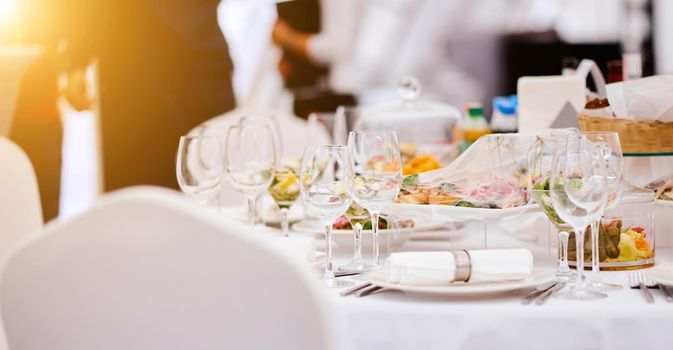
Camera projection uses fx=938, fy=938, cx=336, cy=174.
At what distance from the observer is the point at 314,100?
233 inches

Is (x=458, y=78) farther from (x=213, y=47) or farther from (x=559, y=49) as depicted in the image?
(x=213, y=47)

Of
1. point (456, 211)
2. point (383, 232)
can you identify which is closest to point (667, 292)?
point (456, 211)

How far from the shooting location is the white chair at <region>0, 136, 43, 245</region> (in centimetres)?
159

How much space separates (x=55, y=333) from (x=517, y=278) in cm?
65

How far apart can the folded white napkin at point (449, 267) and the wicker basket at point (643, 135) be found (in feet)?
1.59

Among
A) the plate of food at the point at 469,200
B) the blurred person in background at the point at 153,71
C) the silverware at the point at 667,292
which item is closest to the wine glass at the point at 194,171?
the plate of food at the point at 469,200

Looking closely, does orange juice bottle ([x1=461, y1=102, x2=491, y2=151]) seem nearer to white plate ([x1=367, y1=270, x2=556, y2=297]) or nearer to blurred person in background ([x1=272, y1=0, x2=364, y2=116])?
white plate ([x1=367, y1=270, x2=556, y2=297])

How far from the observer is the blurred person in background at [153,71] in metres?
4.64

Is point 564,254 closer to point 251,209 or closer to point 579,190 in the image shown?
point 579,190

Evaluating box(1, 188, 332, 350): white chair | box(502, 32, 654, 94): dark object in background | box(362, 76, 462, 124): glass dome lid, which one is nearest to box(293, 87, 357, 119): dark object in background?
box(502, 32, 654, 94): dark object in background

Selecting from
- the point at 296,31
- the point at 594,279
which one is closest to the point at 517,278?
the point at 594,279

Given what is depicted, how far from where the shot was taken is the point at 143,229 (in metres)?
0.91

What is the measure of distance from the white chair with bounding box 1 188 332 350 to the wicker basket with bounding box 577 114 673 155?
1.01m

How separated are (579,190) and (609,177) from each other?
0.16 ft
